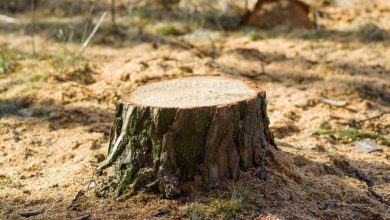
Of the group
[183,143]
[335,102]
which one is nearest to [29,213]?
[183,143]

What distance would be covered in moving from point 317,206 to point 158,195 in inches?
34.4

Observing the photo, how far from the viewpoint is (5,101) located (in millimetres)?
4840

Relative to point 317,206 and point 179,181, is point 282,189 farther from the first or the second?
point 179,181

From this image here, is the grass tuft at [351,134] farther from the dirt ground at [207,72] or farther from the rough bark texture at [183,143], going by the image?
the rough bark texture at [183,143]

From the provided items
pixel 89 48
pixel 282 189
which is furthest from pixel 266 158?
pixel 89 48

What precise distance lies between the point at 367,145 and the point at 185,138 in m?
1.82

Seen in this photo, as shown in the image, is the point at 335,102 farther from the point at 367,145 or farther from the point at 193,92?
the point at 193,92

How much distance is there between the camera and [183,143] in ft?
9.64

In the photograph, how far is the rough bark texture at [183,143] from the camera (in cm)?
290

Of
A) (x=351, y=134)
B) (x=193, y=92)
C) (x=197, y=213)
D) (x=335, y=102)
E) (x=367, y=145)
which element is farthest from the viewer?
(x=335, y=102)

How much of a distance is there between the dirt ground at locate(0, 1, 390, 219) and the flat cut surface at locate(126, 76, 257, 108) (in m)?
0.45

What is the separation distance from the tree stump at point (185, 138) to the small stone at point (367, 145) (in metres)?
1.25

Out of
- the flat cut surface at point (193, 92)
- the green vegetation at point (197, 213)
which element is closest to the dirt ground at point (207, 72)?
the green vegetation at point (197, 213)

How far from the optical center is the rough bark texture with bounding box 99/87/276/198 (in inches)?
114
